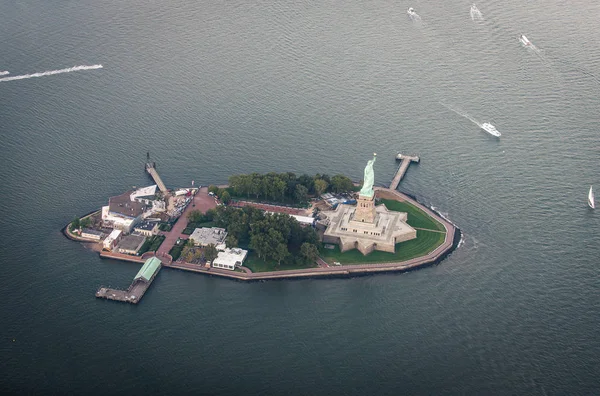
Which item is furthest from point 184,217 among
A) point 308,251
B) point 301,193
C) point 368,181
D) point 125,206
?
point 368,181

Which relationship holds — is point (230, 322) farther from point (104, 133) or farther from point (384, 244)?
point (104, 133)

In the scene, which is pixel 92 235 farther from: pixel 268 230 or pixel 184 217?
pixel 268 230

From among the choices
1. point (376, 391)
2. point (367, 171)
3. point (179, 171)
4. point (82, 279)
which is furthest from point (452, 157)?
point (82, 279)

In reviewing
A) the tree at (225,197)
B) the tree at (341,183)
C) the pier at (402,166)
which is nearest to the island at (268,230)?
the tree at (341,183)

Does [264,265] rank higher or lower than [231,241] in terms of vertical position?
lower

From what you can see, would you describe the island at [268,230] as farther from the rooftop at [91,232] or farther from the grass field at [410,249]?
the grass field at [410,249]

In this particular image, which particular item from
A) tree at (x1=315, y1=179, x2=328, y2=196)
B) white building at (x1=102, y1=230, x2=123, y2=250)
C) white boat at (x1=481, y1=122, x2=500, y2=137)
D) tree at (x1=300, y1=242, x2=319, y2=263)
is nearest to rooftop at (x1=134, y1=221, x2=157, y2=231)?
white building at (x1=102, y1=230, x2=123, y2=250)

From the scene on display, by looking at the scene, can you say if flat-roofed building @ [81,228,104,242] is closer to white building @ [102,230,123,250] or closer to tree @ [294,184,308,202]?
white building @ [102,230,123,250]

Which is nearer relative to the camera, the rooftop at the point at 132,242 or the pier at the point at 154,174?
the rooftop at the point at 132,242
